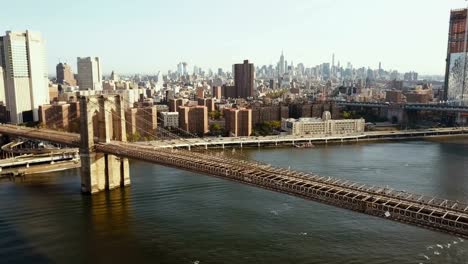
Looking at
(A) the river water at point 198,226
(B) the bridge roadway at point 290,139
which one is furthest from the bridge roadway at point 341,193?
(B) the bridge roadway at point 290,139

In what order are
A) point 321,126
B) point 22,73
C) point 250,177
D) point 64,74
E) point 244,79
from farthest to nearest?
point 64,74
point 244,79
point 22,73
point 321,126
point 250,177

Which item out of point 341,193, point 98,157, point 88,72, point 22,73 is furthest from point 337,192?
point 88,72

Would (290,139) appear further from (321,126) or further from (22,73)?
(22,73)

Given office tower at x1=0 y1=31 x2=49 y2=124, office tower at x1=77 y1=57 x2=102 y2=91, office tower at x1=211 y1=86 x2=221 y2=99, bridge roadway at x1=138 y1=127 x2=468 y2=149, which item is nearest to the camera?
bridge roadway at x1=138 y1=127 x2=468 y2=149

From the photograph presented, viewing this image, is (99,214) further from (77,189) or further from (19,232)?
(77,189)

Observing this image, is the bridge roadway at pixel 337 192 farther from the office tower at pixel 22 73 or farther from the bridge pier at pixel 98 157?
the office tower at pixel 22 73

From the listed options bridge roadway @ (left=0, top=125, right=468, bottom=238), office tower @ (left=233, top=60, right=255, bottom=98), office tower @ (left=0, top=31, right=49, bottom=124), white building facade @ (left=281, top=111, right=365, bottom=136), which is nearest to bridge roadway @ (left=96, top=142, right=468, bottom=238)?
bridge roadway @ (left=0, top=125, right=468, bottom=238)

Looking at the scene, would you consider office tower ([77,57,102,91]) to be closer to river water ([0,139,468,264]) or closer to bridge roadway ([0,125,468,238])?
river water ([0,139,468,264])
